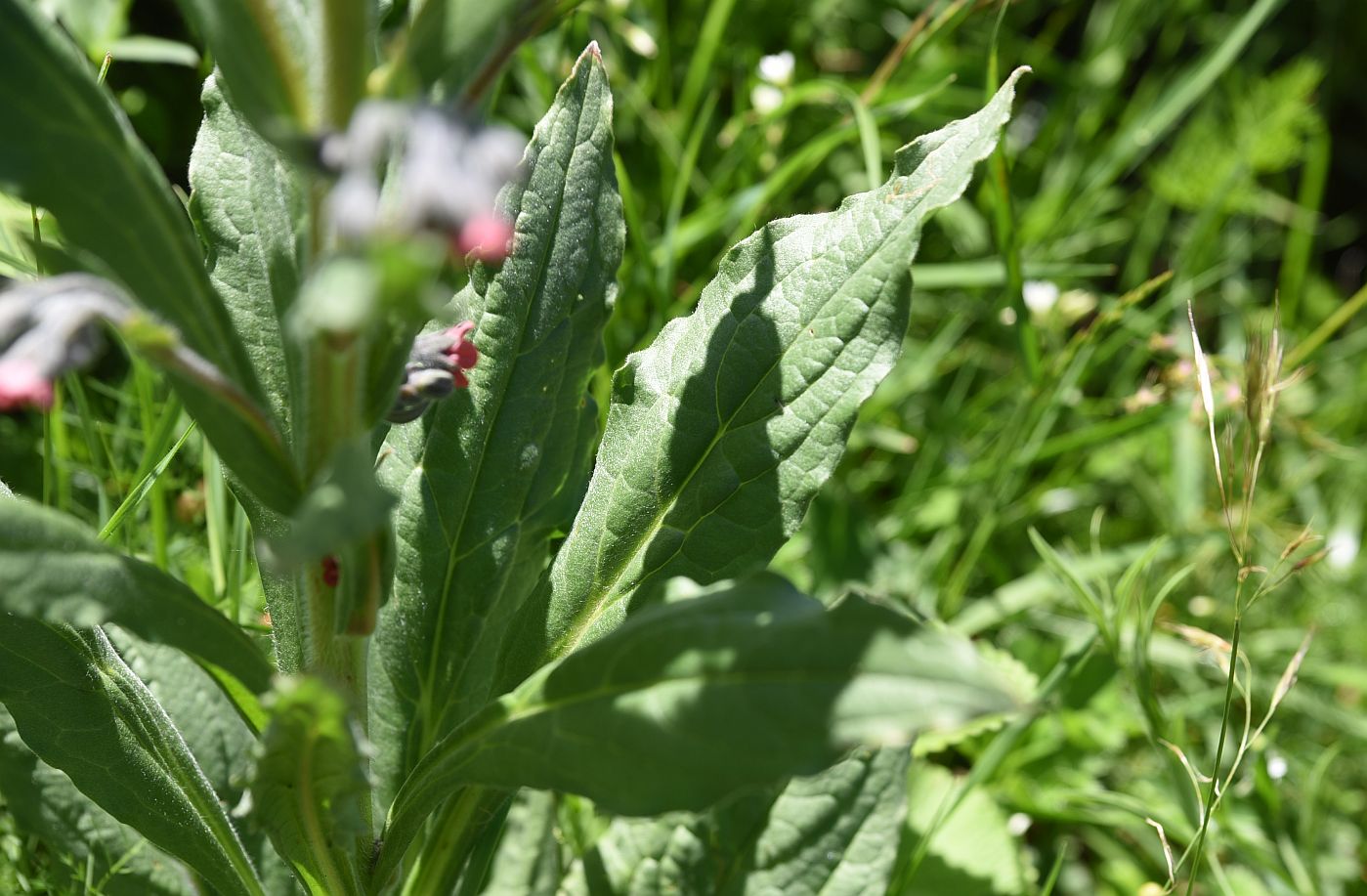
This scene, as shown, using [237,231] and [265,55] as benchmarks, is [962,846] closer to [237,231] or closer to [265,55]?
[237,231]

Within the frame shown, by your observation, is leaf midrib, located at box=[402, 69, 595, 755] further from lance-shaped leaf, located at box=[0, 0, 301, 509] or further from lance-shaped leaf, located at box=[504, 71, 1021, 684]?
lance-shaped leaf, located at box=[0, 0, 301, 509]

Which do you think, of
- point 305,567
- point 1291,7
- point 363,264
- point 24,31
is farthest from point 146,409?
point 1291,7

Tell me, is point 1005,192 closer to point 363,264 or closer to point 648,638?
point 648,638

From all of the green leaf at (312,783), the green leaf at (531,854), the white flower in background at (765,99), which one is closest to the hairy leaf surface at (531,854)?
the green leaf at (531,854)

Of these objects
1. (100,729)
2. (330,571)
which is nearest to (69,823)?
(100,729)

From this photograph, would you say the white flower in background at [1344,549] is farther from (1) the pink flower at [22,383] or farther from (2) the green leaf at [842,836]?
(1) the pink flower at [22,383]

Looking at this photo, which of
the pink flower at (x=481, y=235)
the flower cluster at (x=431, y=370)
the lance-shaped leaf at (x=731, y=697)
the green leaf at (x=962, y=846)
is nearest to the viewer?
the pink flower at (x=481, y=235)

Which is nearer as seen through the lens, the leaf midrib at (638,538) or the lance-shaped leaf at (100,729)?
the lance-shaped leaf at (100,729)

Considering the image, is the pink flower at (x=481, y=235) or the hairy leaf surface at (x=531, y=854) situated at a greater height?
the pink flower at (x=481, y=235)
